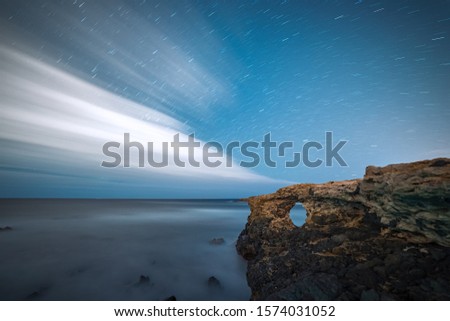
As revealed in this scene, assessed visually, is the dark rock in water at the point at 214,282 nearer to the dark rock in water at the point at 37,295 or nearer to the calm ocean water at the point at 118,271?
the calm ocean water at the point at 118,271

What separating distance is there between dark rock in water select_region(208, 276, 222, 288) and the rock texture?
9.66 feet

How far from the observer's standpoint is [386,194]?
8422 mm

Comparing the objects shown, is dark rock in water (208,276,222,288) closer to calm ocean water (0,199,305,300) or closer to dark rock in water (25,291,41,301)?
calm ocean water (0,199,305,300)

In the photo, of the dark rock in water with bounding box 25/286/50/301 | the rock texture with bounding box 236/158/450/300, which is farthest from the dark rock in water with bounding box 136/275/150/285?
the rock texture with bounding box 236/158/450/300

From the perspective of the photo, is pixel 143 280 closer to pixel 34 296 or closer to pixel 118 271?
pixel 118 271

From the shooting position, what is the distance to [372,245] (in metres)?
8.07

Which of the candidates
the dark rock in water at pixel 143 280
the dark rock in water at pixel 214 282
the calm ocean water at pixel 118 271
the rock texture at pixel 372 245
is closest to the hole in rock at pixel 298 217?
the calm ocean water at pixel 118 271

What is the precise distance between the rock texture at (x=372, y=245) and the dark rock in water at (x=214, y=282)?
2.94 m

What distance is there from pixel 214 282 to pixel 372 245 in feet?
31.4

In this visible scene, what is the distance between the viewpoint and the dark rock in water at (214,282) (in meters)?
12.4

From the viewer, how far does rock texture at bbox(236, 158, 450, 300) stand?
6.50 m

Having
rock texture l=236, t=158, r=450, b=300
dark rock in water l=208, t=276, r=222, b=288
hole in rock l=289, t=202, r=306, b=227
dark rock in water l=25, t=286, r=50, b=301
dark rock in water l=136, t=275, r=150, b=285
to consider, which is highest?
rock texture l=236, t=158, r=450, b=300

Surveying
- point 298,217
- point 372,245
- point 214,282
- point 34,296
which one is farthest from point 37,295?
point 298,217
